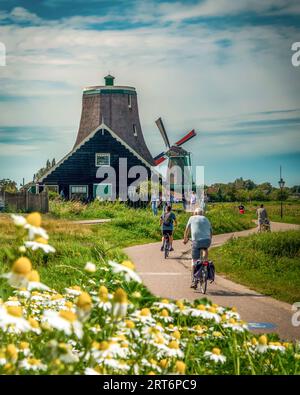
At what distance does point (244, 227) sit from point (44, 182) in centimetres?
1283

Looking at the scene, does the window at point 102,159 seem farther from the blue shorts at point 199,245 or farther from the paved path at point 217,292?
the blue shorts at point 199,245

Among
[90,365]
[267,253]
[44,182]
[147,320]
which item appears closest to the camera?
[90,365]

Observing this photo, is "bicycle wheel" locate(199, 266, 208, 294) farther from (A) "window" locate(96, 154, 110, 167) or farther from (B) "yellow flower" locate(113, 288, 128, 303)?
(A) "window" locate(96, 154, 110, 167)

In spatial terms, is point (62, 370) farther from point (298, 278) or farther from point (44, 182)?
point (44, 182)

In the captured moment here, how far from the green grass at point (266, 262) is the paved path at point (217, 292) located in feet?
1.15

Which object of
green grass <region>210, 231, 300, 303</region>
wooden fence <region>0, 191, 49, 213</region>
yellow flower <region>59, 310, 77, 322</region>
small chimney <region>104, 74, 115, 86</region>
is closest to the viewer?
yellow flower <region>59, 310, 77, 322</region>

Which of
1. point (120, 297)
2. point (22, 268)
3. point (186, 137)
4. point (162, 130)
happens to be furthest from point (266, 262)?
point (162, 130)

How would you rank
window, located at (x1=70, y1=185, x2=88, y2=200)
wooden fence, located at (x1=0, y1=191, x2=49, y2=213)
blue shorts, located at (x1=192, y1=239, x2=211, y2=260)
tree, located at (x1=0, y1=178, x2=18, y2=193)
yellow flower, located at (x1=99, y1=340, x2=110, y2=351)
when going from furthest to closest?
window, located at (x1=70, y1=185, x2=88, y2=200), tree, located at (x1=0, y1=178, x2=18, y2=193), wooden fence, located at (x1=0, y1=191, x2=49, y2=213), blue shorts, located at (x1=192, y1=239, x2=211, y2=260), yellow flower, located at (x1=99, y1=340, x2=110, y2=351)

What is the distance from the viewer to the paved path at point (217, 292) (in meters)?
8.05

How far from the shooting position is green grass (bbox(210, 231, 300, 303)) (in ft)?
36.1

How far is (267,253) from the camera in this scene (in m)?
14.4

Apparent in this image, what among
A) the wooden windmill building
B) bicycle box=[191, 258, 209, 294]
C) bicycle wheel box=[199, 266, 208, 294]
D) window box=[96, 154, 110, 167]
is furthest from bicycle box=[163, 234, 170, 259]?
window box=[96, 154, 110, 167]

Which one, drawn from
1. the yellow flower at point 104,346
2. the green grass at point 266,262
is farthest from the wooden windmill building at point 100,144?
the yellow flower at point 104,346
